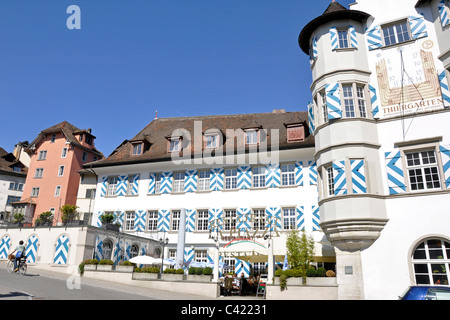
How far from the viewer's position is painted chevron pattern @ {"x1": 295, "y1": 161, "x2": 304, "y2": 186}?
22.5 metres

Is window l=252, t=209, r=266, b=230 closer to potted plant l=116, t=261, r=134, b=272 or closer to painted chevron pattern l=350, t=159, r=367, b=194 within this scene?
potted plant l=116, t=261, r=134, b=272

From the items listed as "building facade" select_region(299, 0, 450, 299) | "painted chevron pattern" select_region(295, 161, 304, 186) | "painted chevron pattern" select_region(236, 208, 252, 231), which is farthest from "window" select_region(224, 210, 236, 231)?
"building facade" select_region(299, 0, 450, 299)

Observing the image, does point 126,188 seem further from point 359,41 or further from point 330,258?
point 359,41

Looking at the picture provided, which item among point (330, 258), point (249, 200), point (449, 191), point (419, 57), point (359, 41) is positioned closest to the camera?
point (449, 191)

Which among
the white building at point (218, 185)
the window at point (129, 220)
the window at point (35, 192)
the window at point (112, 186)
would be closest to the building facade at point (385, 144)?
the white building at point (218, 185)

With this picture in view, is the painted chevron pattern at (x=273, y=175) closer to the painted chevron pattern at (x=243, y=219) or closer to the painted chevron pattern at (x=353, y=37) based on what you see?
the painted chevron pattern at (x=243, y=219)

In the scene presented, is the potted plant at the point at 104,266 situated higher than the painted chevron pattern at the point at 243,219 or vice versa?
the painted chevron pattern at the point at 243,219

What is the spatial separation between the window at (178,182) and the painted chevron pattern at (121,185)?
3875 millimetres

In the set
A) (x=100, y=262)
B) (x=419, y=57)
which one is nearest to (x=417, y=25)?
(x=419, y=57)

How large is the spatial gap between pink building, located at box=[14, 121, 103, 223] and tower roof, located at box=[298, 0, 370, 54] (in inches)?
1077

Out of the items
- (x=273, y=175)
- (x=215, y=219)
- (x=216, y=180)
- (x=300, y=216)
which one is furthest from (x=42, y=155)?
(x=300, y=216)

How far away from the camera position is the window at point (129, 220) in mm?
25859
